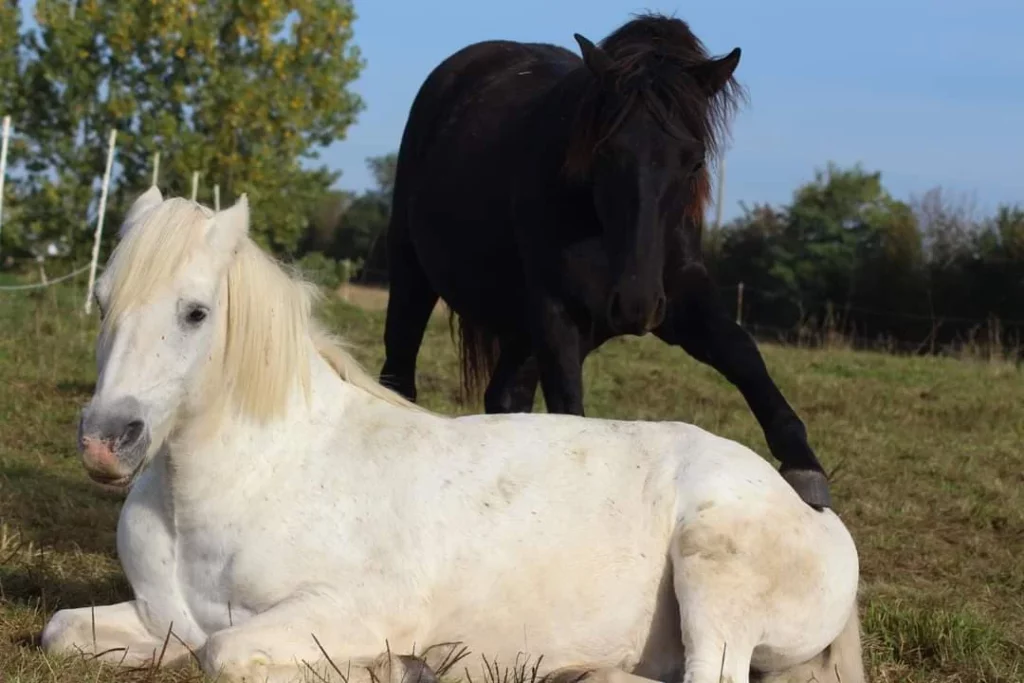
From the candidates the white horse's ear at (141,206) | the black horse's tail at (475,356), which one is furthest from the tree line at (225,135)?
the white horse's ear at (141,206)

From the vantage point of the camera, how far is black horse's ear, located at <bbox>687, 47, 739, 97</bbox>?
481 cm

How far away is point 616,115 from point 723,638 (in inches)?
81.3

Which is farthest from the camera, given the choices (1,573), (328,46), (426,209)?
(328,46)

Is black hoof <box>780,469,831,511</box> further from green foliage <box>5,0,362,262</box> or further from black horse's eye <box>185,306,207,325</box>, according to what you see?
green foliage <box>5,0,362,262</box>

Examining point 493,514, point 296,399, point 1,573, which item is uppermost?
point 296,399

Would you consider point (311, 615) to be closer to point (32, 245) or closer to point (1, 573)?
point (1, 573)

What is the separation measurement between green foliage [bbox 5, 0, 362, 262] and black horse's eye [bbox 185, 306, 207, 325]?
17401 millimetres

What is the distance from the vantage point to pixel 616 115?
4.60m

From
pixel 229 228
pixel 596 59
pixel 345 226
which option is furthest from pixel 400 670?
pixel 345 226

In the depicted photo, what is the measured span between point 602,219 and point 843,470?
371 cm

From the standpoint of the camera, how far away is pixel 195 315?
3.26 m

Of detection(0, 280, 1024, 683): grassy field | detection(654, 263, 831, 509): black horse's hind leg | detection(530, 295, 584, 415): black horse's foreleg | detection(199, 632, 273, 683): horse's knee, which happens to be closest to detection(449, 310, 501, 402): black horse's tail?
detection(0, 280, 1024, 683): grassy field

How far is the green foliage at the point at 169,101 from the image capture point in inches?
808

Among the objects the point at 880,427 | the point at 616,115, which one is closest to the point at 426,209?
the point at 616,115
